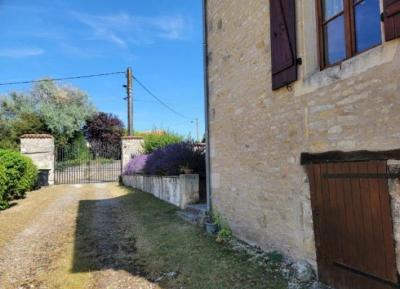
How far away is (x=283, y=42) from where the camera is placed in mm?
5238

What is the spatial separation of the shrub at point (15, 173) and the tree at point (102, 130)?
56.7 feet

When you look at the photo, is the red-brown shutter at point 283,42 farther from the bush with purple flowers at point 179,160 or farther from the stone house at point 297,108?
the bush with purple flowers at point 179,160

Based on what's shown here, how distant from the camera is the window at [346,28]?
396 centimetres

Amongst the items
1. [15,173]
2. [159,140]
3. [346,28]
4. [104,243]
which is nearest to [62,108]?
[159,140]

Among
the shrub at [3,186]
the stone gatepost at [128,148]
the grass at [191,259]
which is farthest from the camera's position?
the stone gatepost at [128,148]

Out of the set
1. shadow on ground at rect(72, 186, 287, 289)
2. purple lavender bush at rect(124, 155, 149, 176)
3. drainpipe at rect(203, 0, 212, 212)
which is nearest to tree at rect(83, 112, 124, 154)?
purple lavender bush at rect(124, 155, 149, 176)

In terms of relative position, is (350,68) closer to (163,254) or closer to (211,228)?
(163,254)

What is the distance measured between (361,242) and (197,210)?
4903 mm

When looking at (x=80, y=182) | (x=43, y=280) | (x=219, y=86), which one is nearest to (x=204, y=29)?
(x=219, y=86)

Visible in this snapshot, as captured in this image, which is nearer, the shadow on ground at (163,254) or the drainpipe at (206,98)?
the shadow on ground at (163,254)

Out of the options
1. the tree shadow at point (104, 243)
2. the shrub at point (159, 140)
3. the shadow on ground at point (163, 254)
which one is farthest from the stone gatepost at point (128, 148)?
the shadow on ground at point (163, 254)

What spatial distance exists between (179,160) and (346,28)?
6.90 meters

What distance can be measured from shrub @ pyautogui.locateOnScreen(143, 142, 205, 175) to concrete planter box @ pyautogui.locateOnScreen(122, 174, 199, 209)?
24 centimetres

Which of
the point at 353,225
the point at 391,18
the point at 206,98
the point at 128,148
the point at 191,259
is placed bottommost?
the point at 191,259
